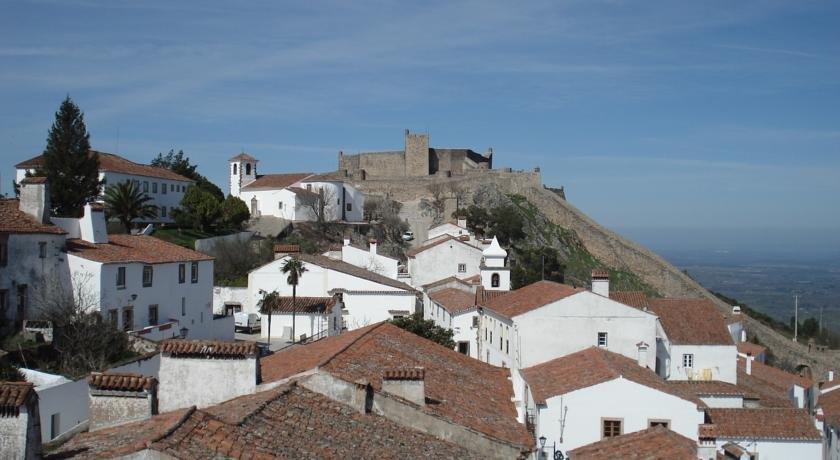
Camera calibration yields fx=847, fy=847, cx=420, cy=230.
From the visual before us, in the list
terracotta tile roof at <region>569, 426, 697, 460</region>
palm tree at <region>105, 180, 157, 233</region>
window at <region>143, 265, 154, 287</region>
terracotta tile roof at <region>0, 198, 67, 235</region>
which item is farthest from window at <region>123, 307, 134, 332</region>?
palm tree at <region>105, 180, 157, 233</region>

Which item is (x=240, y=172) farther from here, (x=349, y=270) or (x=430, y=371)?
(x=430, y=371)

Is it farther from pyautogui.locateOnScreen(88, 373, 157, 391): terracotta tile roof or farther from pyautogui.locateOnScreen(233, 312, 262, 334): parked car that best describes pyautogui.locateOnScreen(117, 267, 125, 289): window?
pyautogui.locateOnScreen(88, 373, 157, 391): terracotta tile roof

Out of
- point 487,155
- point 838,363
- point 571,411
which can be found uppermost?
point 487,155

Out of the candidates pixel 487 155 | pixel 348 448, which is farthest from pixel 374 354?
pixel 487 155

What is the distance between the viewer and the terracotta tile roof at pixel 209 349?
14477 mm

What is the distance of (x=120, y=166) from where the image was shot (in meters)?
56.1

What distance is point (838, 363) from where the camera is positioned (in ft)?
221

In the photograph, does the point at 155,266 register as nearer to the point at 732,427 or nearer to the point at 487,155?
the point at 732,427

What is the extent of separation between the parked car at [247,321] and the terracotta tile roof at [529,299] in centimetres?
1279

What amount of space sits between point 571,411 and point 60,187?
35.2 metres

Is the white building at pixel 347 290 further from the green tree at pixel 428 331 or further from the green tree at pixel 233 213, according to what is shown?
the green tree at pixel 233 213

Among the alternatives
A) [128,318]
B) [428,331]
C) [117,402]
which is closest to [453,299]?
[428,331]

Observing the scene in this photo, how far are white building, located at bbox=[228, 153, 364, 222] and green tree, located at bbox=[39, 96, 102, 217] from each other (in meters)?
22.6

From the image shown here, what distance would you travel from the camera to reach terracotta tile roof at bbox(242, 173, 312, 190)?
74250mm
